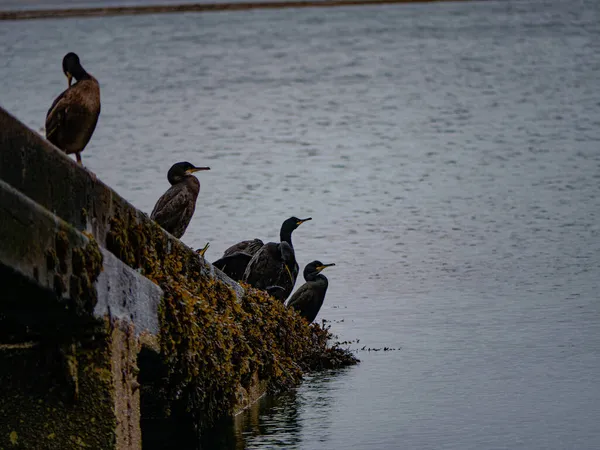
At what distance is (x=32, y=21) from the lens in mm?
86500

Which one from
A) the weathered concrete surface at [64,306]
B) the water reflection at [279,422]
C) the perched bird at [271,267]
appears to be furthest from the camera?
the perched bird at [271,267]

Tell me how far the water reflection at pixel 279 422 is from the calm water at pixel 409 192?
0.02 metres

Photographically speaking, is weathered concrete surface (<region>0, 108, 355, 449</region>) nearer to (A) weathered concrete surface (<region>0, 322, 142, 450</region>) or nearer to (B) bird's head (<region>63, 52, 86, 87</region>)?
(A) weathered concrete surface (<region>0, 322, 142, 450</region>)

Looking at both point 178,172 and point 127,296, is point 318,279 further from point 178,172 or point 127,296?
point 127,296

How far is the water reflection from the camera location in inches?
340

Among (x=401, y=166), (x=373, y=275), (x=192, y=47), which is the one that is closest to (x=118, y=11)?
(x=192, y=47)

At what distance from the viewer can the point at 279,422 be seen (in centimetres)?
912

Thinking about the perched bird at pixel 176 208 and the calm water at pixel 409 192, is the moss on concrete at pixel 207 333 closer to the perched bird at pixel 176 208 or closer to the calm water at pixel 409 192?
the calm water at pixel 409 192

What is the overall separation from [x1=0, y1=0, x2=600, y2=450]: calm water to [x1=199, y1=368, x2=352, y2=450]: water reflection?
0.08 ft

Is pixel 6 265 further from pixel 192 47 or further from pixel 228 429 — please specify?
pixel 192 47

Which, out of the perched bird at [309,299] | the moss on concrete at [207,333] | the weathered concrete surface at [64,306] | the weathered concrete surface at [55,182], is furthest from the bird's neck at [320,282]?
the weathered concrete surface at [55,182]

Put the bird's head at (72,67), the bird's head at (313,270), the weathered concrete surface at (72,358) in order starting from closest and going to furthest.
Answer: the weathered concrete surface at (72,358) → the bird's head at (72,67) → the bird's head at (313,270)

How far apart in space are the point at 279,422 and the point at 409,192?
1328 cm

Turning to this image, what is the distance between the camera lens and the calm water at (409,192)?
31.2 ft
